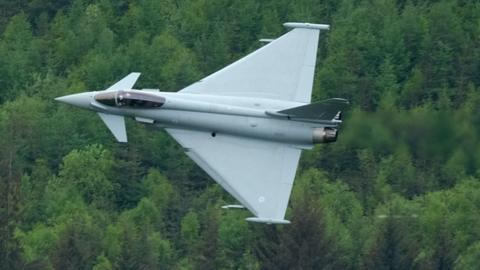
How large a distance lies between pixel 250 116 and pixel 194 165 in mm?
37225

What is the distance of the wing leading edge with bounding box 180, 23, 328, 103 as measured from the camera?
146 ft

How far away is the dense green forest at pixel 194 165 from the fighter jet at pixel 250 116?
14.6 m

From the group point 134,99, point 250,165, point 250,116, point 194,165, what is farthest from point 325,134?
point 194,165

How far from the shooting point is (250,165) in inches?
1756

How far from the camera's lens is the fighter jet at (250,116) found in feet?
143

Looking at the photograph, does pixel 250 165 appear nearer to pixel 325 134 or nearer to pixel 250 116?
pixel 250 116

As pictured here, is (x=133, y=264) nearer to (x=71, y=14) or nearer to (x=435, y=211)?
(x=435, y=211)

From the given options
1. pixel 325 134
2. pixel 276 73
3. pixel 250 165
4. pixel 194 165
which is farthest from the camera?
pixel 194 165

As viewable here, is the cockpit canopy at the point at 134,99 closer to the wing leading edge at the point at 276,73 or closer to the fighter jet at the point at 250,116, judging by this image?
the fighter jet at the point at 250,116

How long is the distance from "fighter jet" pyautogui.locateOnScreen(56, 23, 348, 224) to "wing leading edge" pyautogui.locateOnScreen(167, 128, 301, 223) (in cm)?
2

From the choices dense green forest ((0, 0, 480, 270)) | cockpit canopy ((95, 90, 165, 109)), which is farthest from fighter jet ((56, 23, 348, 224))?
dense green forest ((0, 0, 480, 270))

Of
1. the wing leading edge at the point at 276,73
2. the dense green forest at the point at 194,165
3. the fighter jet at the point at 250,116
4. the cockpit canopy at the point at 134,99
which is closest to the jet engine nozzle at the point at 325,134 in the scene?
the fighter jet at the point at 250,116

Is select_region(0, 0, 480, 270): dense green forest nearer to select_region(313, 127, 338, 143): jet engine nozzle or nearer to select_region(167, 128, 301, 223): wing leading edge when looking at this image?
select_region(167, 128, 301, 223): wing leading edge

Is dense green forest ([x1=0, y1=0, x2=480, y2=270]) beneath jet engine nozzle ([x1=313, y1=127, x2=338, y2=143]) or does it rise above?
beneath
